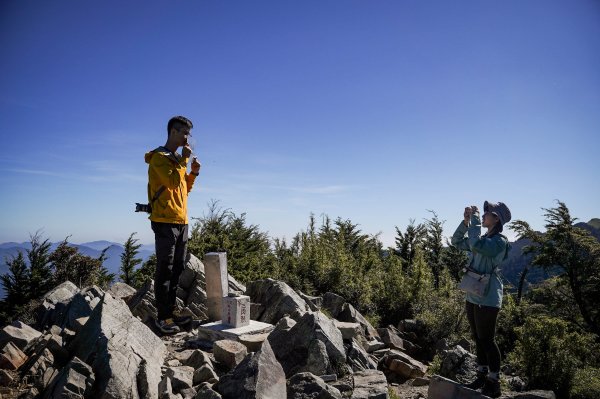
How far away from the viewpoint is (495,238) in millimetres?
5156

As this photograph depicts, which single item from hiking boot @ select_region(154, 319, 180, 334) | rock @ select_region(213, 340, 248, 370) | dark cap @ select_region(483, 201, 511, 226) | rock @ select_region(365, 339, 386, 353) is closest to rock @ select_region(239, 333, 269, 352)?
rock @ select_region(213, 340, 248, 370)

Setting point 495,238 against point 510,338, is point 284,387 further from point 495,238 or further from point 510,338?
point 510,338

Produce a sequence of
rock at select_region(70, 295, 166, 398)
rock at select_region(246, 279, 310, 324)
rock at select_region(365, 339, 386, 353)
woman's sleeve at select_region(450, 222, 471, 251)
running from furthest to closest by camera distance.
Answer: rock at select_region(246, 279, 310, 324) < rock at select_region(365, 339, 386, 353) < woman's sleeve at select_region(450, 222, 471, 251) < rock at select_region(70, 295, 166, 398)

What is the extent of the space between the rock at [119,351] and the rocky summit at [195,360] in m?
0.01

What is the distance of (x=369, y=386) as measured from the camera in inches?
186

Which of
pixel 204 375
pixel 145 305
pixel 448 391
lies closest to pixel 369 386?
pixel 448 391

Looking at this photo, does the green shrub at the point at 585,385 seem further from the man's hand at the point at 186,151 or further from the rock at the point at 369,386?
the man's hand at the point at 186,151

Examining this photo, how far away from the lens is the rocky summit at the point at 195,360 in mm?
4004

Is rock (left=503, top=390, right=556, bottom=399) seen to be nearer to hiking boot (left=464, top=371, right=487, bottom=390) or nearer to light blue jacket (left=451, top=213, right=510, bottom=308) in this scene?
hiking boot (left=464, top=371, right=487, bottom=390)

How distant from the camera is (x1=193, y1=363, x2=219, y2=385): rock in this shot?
4.68 metres

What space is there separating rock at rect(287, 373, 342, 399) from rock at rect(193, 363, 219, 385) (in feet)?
3.21

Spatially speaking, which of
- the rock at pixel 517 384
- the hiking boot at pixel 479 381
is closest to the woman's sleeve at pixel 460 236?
the hiking boot at pixel 479 381

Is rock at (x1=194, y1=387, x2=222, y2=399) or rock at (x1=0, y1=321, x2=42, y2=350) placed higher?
rock at (x1=0, y1=321, x2=42, y2=350)

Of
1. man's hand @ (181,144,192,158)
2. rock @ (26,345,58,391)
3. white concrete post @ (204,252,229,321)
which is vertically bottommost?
rock @ (26,345,58,391)
